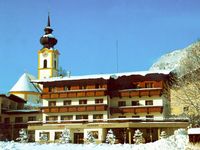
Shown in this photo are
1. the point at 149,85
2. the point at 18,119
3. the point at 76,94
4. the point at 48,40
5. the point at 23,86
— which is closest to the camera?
the point at 149,85

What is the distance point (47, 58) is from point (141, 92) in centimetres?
4183

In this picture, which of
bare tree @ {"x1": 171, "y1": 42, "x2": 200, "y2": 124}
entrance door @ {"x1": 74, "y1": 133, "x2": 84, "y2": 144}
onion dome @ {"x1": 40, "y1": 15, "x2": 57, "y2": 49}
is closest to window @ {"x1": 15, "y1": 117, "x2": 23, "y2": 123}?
entrance door @ {"x1": 74, "y1": 133, "x2": 84, "y2": 144}

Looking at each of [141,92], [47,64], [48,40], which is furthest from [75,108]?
[48,40]

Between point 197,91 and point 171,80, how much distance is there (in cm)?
1753

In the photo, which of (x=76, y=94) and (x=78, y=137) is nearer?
(x=78, y=137)

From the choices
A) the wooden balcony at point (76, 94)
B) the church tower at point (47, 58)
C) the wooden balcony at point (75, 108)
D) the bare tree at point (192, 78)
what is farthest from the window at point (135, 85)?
the church tower at point (47, 58)

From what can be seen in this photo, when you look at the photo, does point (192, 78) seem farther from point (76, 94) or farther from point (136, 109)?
point (76, 94)

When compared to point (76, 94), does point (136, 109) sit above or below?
below

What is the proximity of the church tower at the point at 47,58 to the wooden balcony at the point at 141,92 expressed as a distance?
124ft

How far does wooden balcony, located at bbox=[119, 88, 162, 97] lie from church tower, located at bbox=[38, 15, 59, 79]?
1490 inches

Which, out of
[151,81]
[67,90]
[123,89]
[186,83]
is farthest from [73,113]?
[186,83]

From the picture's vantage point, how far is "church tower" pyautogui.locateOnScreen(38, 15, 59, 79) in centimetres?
9162

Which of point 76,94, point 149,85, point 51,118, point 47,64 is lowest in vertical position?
point 51,118

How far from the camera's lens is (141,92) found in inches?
2175
